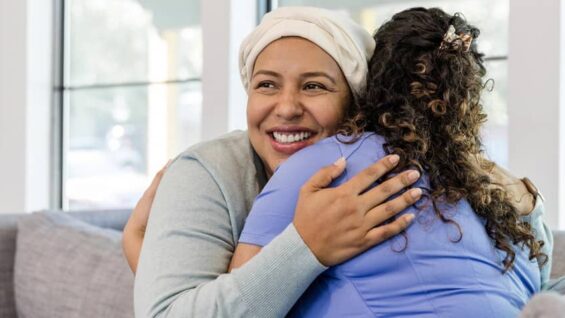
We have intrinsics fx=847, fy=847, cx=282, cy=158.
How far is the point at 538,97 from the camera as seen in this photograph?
244cm

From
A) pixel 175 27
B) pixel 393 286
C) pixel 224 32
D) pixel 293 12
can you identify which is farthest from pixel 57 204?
pixel 393 286

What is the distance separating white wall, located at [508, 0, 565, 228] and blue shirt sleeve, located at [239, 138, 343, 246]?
4.22 ft

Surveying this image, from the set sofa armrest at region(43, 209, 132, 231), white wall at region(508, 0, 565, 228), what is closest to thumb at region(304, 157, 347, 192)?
white wall at region(508, 0, 565, 228)

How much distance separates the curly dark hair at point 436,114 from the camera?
4.30 ft

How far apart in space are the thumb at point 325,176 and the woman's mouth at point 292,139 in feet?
0.84

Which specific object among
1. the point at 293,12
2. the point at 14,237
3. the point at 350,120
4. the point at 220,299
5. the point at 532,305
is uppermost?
the point at 293,12

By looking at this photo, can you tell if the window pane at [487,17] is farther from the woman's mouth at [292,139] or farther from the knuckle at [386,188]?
the knuckle at [386,188]

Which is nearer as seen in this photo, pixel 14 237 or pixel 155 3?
pixel 14 237

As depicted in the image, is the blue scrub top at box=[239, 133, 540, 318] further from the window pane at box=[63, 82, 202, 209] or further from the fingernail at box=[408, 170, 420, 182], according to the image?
the window pane at box=[63, 82, 202, 209]

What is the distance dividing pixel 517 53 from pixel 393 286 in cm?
143

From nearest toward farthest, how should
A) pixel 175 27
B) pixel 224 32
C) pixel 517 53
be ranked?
pixel 517 53 → pixel 224 32 → pixel 175 27

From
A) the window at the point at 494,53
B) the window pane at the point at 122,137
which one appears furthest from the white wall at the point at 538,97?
the window pane at the point at 122,137

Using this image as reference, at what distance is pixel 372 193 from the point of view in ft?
4.12

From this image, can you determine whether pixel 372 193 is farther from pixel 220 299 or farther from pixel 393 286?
pixel 220 299
